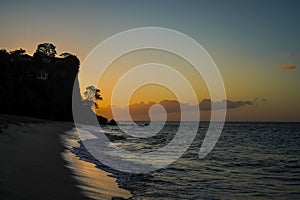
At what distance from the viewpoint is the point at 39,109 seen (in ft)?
208

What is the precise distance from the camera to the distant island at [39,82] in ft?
175

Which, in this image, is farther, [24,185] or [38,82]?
[38,82]

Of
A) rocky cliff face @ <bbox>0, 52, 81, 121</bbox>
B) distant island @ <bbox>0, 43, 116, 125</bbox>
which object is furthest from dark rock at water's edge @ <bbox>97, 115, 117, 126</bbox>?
rocky cliff face @ <bbox>0, 52, 81, 121</bbox>

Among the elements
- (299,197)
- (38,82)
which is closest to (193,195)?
(299,197)

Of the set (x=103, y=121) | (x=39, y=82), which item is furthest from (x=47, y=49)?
(x=103, y=121)

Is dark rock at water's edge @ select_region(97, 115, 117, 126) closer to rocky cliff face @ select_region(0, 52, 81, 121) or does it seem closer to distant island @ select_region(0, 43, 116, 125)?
distant island @ select_region(0, 43, 116, 125)

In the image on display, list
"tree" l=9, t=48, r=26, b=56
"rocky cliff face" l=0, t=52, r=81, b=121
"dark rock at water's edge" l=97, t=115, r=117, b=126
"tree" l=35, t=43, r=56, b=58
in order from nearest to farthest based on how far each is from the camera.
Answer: "rocky cliff face" l=0, t=52, r=81, b=121 → "tree" l=9, t=48, r=26, b=56 → "tree" l=35, t=43, r=56, b=58 → "dark rock at water's edge" l=97, t=115, r=117, b=126

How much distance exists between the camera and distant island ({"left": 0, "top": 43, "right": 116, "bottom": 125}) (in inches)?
2104

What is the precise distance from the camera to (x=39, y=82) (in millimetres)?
68438

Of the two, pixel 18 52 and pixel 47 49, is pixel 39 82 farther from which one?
pixel 47 49

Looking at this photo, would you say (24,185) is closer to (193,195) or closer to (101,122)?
(193,195)

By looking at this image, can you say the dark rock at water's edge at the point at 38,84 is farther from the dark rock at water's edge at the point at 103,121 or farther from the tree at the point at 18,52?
the dark rock at water's edge at the point at 103,121

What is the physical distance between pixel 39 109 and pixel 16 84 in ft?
23.6

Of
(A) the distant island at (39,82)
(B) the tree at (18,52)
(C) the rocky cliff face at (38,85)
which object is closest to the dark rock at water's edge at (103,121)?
(A) the distant island at (39,82)
